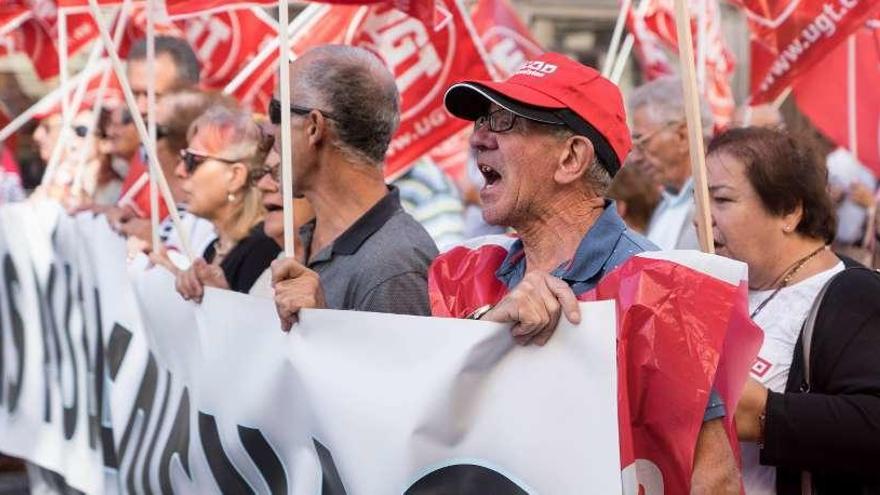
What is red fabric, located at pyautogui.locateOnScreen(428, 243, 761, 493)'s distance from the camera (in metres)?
2.65

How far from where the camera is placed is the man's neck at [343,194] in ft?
12.7

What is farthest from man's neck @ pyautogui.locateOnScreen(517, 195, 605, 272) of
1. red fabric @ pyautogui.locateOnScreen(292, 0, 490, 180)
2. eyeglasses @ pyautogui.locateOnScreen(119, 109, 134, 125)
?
eyeglasses @ pyautogui.locateOnScreen(119, 109, 134, 125)

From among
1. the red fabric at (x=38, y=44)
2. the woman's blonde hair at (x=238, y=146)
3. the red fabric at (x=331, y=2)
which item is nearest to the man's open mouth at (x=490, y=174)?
the red fabric at (x=331, y=2)

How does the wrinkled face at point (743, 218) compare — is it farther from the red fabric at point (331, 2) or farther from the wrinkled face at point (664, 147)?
the wrinkled face at point (664, 147)

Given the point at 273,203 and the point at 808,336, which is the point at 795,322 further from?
the point at 273,203

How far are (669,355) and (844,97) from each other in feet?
14.9

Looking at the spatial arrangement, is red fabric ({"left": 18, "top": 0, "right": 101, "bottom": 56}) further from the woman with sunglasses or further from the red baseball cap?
the red baseball cap

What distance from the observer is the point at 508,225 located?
3096 mm

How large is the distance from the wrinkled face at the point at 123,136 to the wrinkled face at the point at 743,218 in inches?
151

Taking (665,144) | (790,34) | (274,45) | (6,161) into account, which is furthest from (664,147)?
(6,161)

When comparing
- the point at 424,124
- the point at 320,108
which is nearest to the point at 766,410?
the point at 320,108

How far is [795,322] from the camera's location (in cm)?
337

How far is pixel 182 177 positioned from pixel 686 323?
10.3 ft

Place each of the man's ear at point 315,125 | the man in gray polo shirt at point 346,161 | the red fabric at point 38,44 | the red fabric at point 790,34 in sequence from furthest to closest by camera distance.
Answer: the red fabric at point 38,44 < the red fabric at point 790,34 < the man's ear at point 315,125 < the man in gray polo shirt at point 346,161
